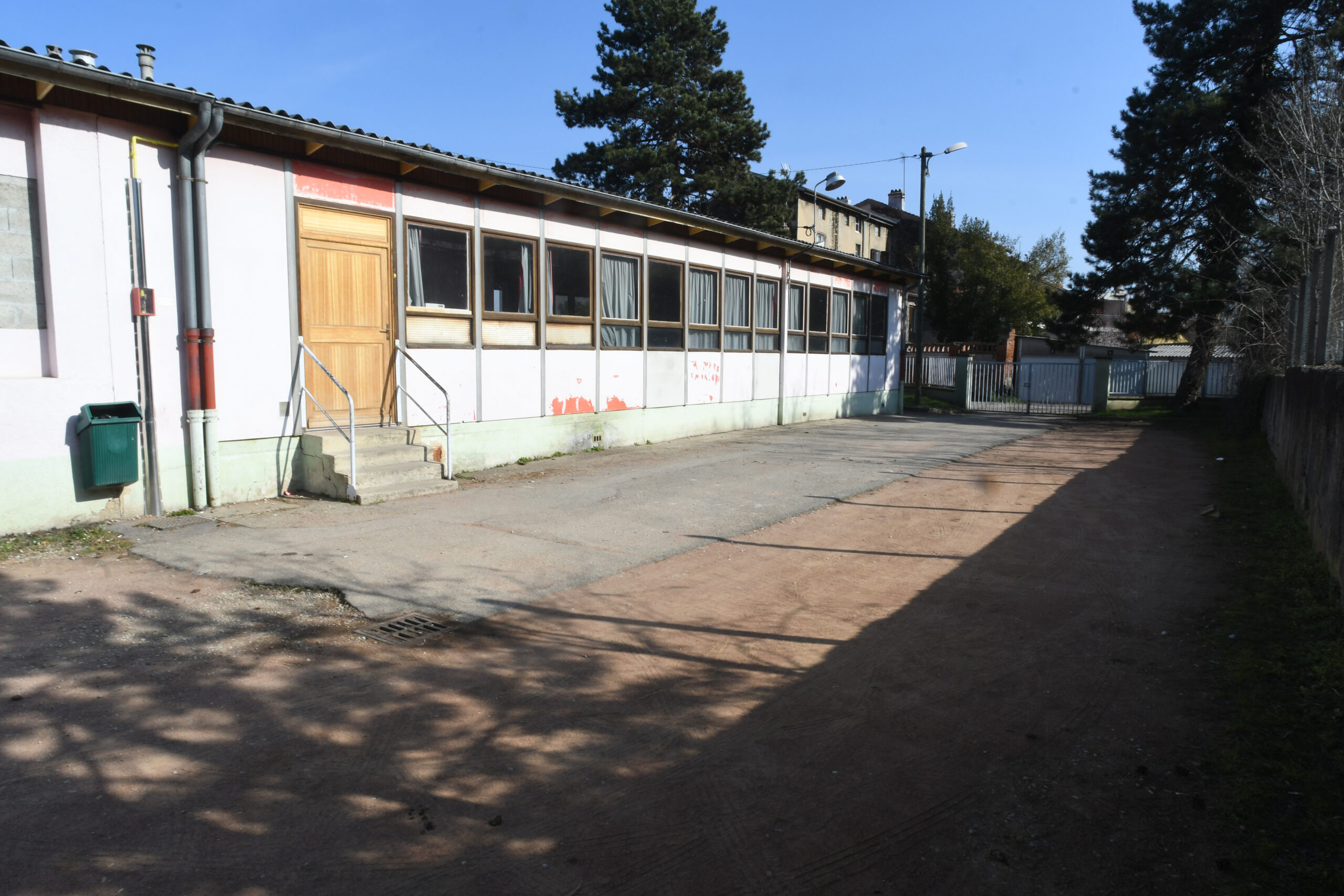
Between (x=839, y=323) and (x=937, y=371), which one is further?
(x=937, y=371)

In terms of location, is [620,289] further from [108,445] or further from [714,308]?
[108,445]

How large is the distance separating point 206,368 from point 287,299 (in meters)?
1.28

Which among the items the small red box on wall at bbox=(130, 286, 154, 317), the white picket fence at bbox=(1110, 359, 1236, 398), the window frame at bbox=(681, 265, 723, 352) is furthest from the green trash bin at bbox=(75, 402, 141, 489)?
the white picket fence at bbox=(1110, 359, 1236, 398)

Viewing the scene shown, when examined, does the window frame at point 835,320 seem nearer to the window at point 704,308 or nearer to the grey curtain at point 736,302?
the grey curtain at point 736,302

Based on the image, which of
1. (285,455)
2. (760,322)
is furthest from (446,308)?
(760,322)

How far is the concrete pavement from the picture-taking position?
613 cm

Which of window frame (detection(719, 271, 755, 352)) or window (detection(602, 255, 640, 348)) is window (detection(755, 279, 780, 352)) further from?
window (detection(602, 255, 640, 348))

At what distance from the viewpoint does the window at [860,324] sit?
22328 mm

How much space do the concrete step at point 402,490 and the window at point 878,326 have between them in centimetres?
1609

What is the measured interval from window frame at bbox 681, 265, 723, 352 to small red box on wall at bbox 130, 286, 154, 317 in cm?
955

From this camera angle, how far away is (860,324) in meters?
22.8

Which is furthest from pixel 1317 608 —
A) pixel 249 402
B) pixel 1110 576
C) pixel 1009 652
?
pixel 249 402

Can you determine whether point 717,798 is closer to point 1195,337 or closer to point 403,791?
point 403,791

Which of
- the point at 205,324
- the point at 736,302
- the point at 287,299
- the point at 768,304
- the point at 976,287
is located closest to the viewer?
the point at 205,324
